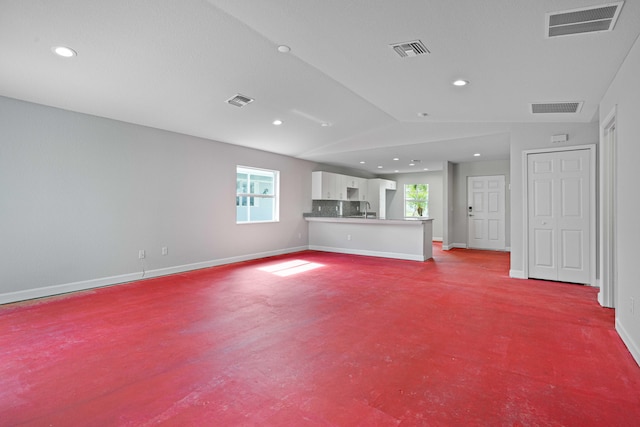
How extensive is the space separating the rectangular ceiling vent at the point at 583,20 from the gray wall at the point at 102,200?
17.2ft

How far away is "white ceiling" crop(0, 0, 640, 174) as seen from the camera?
243 cm

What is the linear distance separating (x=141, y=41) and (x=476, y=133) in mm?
5185

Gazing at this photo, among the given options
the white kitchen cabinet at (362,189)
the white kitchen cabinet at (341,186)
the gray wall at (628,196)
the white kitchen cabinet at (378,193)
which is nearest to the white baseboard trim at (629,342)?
the gray wall at (628,196)

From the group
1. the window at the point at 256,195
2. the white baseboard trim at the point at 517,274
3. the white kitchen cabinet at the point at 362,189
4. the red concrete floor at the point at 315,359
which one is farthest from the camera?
the white kitchen cabinet at the point at 362,189

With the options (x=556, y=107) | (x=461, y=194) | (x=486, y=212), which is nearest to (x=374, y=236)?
(x=461, y=194)

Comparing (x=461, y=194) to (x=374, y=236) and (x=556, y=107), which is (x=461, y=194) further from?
(x=556, y=107)

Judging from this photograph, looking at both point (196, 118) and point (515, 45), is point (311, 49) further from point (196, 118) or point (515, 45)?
point (196, 118)

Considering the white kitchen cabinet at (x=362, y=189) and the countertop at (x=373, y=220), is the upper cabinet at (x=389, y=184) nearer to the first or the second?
the white kitchen cabinet at (x=362, y=189)

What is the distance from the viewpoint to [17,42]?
2.78 m

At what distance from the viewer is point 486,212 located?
8617mm

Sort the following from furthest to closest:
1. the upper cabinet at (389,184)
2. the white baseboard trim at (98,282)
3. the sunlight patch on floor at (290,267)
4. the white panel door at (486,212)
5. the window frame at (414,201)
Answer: the upper cabinet at (389,184)
the window frame at (414,201)
the white panel door at (486,212)
the sunlight patch on floor at (290,267)
the white baseboard trim at (98,282)

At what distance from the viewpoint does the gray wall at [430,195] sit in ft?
33.7

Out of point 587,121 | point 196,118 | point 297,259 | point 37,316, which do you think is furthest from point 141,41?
point 587,121

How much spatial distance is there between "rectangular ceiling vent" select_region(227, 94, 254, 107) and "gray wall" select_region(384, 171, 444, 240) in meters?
7.02
